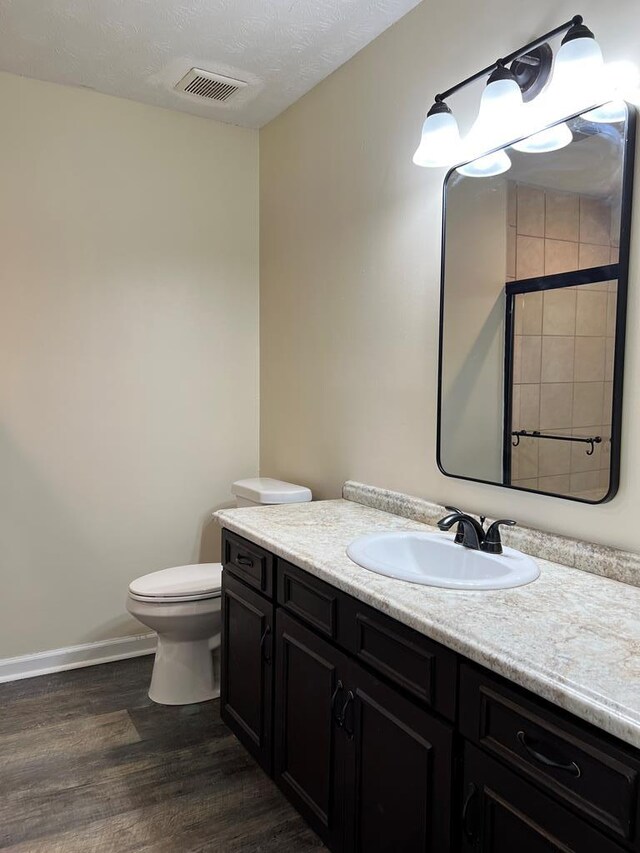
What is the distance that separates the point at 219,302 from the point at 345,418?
1026 mm

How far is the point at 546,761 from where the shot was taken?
1.08m

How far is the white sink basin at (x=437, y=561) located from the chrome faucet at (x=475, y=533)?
2 cm

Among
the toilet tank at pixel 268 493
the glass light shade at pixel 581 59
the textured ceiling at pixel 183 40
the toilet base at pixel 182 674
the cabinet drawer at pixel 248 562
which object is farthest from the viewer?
the toilet tank at pixel 268 493

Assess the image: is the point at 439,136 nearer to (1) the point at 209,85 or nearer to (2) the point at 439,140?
(2) the point at 439,140

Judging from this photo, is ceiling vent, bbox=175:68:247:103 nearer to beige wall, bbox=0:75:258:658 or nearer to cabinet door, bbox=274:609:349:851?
beige wall, bbox=0:75:258:658

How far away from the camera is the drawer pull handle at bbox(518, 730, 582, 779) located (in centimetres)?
104

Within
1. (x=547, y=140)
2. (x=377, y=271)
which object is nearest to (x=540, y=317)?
(x=547, y=140)

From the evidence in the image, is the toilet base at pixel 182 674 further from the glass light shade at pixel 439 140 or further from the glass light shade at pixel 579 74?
the glass light shade at pixel 579 74

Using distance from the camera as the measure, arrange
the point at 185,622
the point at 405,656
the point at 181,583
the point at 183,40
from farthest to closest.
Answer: the point at 181,583 < the point at 185,622 < the point at 183,40 < the point at 405,656

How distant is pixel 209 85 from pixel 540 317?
6.24ft

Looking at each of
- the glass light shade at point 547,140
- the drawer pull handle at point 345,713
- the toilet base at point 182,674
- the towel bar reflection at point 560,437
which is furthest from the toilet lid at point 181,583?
the glass light shade at point 547,140

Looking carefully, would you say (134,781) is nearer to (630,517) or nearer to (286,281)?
(630,517)

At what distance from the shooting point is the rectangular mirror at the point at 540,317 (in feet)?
5.28

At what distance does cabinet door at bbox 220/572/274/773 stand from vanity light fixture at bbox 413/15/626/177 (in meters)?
1.50
